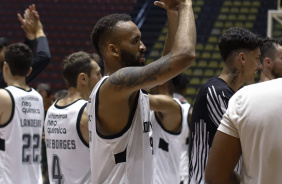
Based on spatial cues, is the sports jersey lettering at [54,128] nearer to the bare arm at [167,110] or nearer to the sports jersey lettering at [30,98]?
the sports jersey lettering at [30,98]

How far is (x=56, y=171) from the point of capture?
444 centimetres

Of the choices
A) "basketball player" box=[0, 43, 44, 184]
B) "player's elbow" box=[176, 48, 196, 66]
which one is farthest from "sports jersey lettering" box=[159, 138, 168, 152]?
"player's elbow" box=[176, 48, 196, 66]

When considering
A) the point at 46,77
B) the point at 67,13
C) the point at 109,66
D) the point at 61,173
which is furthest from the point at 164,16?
the point at 109,66

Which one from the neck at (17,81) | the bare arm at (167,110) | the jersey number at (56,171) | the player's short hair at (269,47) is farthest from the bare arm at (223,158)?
the neck at (17,81)

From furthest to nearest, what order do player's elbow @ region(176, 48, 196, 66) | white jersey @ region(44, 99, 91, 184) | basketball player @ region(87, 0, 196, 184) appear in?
white jersey @ region(44, 99, 91, 184) → basketball player @ region(87, 0, 196, 184) → player's elbow @ region(176, 48, 196, 66)

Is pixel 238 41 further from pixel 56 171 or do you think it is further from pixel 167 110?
pixel 56 171

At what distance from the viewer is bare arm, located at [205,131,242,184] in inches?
92.1

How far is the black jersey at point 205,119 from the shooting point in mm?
3644

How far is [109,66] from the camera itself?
123 inches

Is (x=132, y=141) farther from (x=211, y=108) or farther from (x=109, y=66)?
(x=211, y=108)

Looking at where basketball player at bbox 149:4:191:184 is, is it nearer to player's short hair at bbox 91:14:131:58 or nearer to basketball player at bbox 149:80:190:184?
basketball player at bbox 149:80:190:184

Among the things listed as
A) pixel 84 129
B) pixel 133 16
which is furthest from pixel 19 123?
pixel 133 16

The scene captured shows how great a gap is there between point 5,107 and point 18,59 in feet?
1.72

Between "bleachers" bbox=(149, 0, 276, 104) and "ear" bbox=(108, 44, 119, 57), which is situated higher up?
"ear" bbox=(108, 44, 119, 57)
